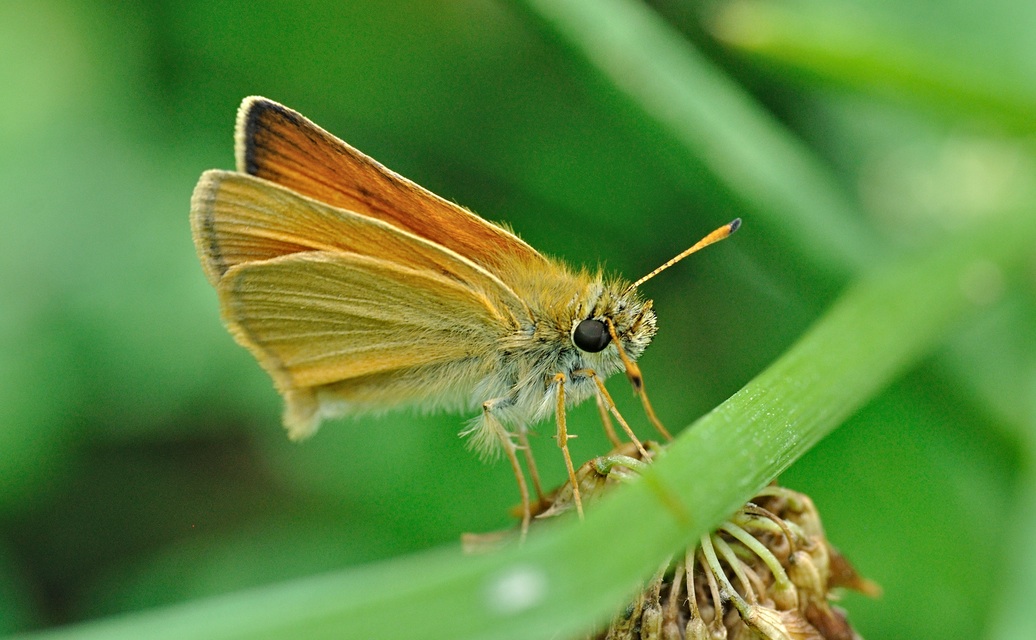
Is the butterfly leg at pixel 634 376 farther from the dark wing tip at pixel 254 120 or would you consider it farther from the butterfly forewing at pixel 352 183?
the dark wing tip at pixel 254 120

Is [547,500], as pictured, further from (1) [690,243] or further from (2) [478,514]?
(1) [690,243]

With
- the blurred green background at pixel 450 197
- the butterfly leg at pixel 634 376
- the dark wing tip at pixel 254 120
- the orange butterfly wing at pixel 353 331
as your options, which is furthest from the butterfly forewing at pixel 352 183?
the blurred green background at pixel 450 197

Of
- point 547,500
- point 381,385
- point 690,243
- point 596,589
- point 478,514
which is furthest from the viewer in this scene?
point 690,243

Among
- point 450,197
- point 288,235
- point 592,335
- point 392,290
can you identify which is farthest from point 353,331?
point 450,197

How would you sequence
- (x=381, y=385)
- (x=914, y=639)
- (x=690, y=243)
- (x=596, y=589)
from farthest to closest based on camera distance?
(x=690, y=243) → (x=914, y=639) → (x=381, y=385) → (x=596, y=589)

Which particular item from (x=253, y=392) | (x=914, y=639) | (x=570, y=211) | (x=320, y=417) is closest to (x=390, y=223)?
(x=320, y=417)

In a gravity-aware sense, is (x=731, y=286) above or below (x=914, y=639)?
above
